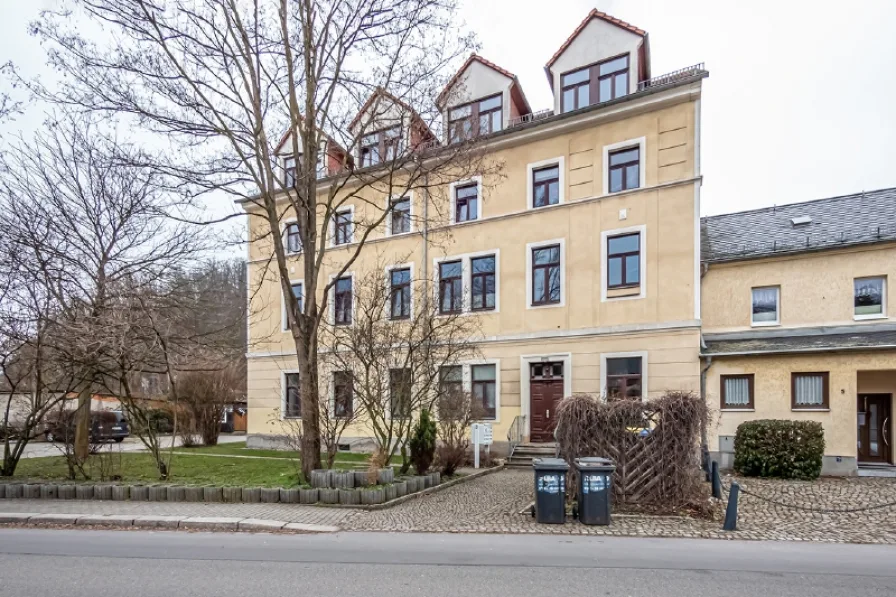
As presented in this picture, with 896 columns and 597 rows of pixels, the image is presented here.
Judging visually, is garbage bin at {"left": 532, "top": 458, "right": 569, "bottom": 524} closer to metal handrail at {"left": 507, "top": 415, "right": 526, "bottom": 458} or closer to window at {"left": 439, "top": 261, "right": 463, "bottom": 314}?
metal handrail at {"left": 507, "top": 415, "right": 526, "bottom": 458}

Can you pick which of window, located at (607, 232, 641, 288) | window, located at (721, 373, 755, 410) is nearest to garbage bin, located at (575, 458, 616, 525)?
window, located at (721, 373, 755, 410)

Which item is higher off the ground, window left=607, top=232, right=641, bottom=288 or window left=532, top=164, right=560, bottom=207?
window left=532, top=164, right=560, bottom=207

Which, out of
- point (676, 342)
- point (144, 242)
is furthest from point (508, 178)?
point (144, 242)

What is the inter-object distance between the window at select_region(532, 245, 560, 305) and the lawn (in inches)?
326

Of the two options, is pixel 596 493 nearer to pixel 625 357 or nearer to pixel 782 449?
pixel 782 449

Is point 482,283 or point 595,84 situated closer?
point 595,84

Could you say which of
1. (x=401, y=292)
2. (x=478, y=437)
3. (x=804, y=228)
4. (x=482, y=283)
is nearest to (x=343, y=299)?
(x=401, y=292)

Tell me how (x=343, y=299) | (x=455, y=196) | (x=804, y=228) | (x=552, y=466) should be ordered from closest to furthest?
(x=552, y=466)
(x=804, y=228)
(x=455, y=196)
(x=343, y=299)

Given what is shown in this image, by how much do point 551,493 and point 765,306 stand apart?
41.5 ft

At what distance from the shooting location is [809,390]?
639 inches

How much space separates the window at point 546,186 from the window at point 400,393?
30.1 feet

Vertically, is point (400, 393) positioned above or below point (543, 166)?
below

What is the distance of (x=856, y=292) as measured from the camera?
55.8 feet

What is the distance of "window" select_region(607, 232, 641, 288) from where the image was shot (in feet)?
59.5
